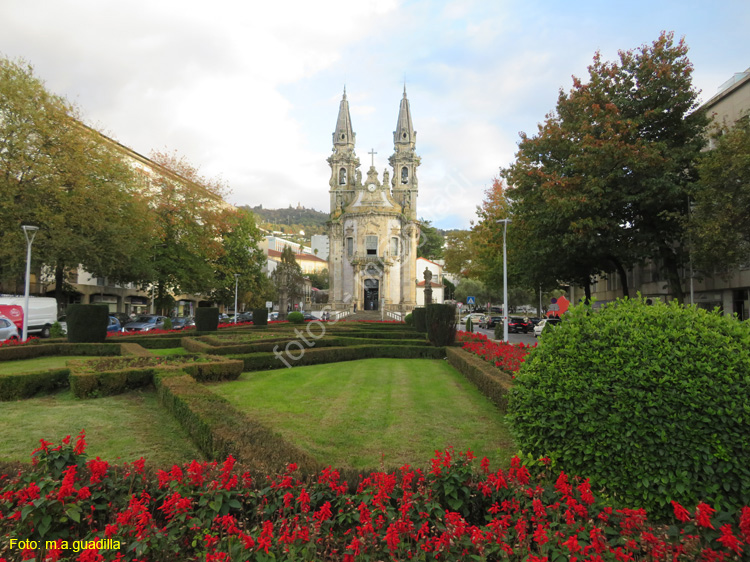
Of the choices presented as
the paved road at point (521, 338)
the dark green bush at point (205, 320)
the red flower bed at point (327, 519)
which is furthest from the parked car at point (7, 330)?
the paved road at point (521, 338)

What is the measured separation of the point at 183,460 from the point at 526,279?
2392 cm

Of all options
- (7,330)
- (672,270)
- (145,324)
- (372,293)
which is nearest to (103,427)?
(7,330)

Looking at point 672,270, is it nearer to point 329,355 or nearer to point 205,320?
point 329,355

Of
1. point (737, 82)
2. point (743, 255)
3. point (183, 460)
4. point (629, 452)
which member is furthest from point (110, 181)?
point (737, 82)

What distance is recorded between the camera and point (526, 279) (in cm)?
2652

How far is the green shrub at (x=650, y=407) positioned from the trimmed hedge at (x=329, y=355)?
1063 cm

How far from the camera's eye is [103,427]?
715cm

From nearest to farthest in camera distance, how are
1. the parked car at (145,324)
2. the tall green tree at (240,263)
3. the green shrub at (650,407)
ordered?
the green shrub at (650,407)
the parked car at (145,324)
the tall green tree at (240,263)

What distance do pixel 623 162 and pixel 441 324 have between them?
10637mm

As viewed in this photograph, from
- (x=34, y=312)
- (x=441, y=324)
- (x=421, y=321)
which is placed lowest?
(x=421, y=321)

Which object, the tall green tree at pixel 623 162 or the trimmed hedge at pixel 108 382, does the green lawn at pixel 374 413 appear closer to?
the trimmed hedge at pixel 108 382

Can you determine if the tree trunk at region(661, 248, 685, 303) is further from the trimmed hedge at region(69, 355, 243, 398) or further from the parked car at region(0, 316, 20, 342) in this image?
the parked car at region(0, 316, 20, 342)

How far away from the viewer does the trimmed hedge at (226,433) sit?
457 centimetres

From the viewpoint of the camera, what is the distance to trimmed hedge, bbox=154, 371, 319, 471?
15.0ft
